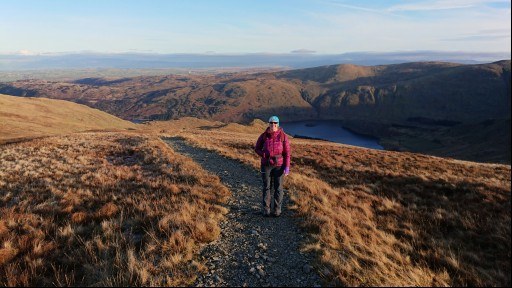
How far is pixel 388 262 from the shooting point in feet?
25.1

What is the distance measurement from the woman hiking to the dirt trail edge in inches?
28.2

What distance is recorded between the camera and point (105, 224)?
371 inches

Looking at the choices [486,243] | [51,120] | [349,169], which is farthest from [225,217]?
[51,120]

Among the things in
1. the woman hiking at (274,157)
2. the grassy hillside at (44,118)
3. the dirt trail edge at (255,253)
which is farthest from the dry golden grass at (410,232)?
the grassy hillside at (44,118)

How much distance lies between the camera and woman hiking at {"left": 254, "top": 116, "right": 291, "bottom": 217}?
10.2 metres

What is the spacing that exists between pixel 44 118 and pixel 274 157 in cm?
10667

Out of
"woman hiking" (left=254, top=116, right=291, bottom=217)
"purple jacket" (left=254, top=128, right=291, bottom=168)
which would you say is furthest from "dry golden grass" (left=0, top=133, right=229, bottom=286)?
"purple jacket" (left=254, top=128, right=291, bottom=168)

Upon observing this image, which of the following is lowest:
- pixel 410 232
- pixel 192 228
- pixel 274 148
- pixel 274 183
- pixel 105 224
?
pixel 410 232

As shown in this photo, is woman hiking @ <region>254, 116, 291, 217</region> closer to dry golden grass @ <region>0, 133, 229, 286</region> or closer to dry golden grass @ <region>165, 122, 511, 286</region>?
dry golden grass @ <region>165, 122, 511, 286</region>

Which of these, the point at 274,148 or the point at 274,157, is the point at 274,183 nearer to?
the point at 274,157

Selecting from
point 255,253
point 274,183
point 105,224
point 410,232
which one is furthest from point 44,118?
point 410,232

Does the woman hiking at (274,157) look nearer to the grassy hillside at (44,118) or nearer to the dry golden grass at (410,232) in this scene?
the dry golden grass at (410,232)

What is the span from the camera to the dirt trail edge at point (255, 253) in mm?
6633

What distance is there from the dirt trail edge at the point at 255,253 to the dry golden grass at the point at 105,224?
0.41 meters
